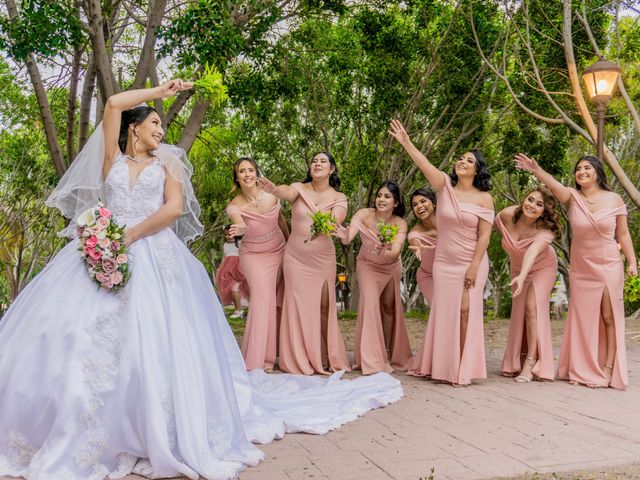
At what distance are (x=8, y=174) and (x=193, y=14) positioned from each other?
1276 cm

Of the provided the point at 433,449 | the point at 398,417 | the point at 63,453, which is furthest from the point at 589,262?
the point at 63,453

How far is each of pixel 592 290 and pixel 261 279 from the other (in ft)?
12.9

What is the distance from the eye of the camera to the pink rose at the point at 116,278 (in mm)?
4676

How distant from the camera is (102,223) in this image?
473 centimetres

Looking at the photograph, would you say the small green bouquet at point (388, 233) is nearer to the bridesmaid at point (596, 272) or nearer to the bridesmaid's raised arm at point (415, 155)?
the bridesmaid's raised arm at point (415, 155)

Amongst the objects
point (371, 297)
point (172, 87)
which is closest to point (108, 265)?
point (172, 87)

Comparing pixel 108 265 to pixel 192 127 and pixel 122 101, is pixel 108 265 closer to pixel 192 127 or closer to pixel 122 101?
pixel 122 101

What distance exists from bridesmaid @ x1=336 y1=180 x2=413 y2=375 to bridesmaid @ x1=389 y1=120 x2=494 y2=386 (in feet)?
2.35

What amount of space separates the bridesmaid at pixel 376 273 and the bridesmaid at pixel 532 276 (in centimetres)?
131

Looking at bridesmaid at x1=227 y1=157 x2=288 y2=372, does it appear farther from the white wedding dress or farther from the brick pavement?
the white wedding dress

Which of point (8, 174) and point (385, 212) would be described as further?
point (8, 174)

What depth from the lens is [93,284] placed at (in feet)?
15.6

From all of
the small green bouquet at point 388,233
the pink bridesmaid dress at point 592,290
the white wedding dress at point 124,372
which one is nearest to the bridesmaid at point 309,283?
the small green bouquet at point 388,233

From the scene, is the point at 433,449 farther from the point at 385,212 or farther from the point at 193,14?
the point at 193,14
